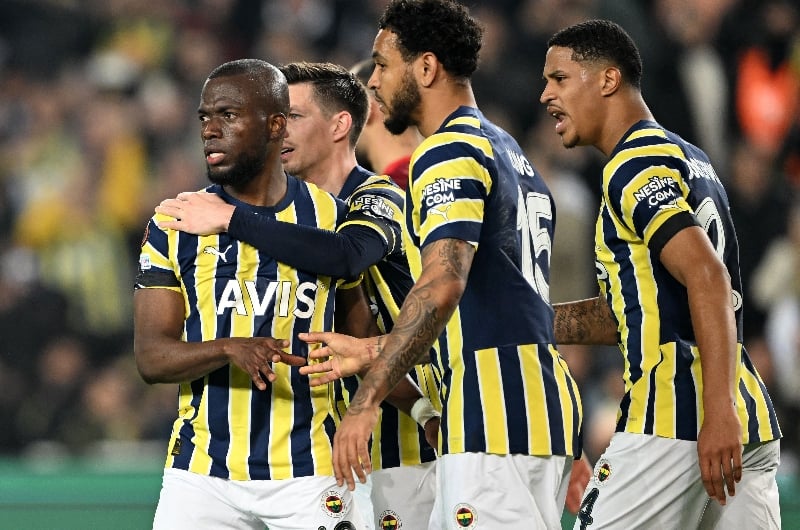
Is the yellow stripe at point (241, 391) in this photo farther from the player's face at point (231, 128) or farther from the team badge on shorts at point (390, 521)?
the team badge on shorts at point (390, 521)

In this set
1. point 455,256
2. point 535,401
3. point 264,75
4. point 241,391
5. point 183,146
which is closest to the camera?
point 455,256

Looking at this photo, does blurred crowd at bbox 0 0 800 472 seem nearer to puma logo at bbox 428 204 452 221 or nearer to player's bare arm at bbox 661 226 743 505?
player's bare arm at bbox 661 226 743 505

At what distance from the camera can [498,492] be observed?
3207mm

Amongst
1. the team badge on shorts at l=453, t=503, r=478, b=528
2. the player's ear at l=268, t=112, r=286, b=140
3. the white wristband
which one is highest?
the player's ear at l=268, t=112, r=286, b=140

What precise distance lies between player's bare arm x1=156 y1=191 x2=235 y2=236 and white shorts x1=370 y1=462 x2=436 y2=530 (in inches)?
45.2

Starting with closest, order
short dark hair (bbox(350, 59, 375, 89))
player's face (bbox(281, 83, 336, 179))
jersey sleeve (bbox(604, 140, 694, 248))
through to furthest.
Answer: jersey sleeve (bbox(604, 140, 694, 248)), player's face (bbox(281, 83, 336, 179)), short dark hair (bbox(350, 59, 375, 89))

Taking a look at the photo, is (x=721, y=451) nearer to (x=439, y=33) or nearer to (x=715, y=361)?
(x=715, y=361)

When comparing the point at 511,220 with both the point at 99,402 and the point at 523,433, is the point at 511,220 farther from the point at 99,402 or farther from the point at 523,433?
the point at 99,402

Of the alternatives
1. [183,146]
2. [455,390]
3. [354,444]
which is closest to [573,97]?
[455,390]

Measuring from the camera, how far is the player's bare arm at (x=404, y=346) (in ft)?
10.2

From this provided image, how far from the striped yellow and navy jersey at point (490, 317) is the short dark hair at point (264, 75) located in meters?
0.59

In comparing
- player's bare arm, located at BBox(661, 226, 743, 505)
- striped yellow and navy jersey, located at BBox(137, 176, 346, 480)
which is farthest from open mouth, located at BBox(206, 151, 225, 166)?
player's bare arm, located at BBox(661, 226, 743, 505)

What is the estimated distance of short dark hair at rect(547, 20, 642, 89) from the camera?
3.87 metres

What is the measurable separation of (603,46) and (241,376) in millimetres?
1533
